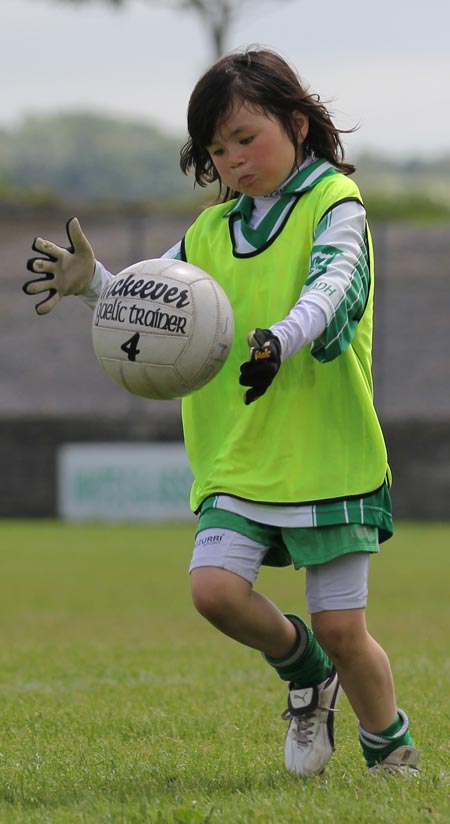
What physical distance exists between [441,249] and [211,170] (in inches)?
796

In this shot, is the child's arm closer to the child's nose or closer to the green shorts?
the child's nose

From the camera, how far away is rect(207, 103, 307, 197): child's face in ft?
13.5

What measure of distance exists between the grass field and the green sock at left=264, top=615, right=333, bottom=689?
10.6 inches

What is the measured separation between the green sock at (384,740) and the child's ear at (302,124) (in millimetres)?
1723

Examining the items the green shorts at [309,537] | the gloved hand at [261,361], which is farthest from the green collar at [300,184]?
the green shorts at [309,537]

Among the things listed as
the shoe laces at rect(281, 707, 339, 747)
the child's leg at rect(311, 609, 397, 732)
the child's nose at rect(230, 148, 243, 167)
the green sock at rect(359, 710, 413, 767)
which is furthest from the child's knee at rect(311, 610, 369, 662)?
the child's nose at rect(230, 148, 243, 167)

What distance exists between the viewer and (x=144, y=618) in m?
9.42

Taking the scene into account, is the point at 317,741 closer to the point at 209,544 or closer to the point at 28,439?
A: the point at 209,544

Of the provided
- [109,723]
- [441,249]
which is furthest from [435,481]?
[109,723]

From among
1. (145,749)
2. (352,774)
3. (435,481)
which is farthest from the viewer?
(435,481)

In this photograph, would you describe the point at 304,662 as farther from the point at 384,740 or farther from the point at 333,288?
the point at 333,288

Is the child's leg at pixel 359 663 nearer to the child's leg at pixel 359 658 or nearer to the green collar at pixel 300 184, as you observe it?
the child's leg at pixel 359 658

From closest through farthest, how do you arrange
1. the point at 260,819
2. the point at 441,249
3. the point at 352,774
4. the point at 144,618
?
the point at 260,819 < the point at 352,774 < the point at 144,618 < the point at 441,249

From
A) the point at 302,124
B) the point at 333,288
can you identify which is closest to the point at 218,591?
the point at 333,288
